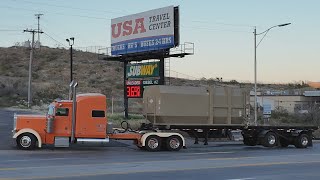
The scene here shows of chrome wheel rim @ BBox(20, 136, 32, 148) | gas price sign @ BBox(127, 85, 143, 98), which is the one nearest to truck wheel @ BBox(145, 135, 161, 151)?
chrome wheel rim @ BBox(20, 136, 32, 148)

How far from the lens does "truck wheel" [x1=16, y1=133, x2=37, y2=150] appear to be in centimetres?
2567

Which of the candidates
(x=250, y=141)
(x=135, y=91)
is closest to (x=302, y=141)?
(x=250, y=141)

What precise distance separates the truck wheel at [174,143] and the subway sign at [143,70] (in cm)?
1479

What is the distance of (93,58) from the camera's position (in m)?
138

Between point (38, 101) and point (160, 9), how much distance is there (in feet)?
123

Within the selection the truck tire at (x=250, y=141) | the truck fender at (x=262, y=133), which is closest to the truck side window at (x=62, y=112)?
the truck tire at (x=250, y=141)

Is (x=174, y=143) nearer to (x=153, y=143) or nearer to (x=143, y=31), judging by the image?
(x=153, y=143)

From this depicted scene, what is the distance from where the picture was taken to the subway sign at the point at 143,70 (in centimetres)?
4259

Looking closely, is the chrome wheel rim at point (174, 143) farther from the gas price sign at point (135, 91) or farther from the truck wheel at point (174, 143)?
the gas price sign at point (135, 91)

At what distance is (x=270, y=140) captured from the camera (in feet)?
105

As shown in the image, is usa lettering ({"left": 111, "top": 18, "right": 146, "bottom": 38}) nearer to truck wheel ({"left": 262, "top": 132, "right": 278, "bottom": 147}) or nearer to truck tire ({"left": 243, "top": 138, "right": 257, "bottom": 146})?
truck tire ({"left": 243, "top": 138, "right": 257, "bottom": 146})

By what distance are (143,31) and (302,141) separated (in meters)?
18.2

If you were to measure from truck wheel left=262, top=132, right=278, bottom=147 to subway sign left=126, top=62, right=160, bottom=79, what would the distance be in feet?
42.2

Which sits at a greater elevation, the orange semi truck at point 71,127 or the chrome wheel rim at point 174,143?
the orange semi truck at point 71,127
